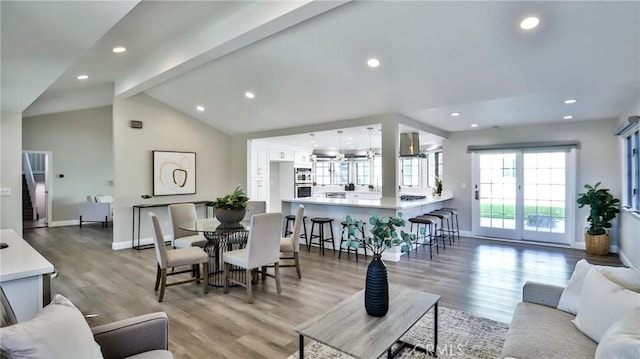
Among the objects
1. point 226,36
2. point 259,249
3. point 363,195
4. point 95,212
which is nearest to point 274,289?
point 259,249

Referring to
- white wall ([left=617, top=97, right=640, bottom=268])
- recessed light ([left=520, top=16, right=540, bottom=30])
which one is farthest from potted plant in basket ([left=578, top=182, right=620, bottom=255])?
recessed light ([left=520, top=16, right=540, bottom=30])

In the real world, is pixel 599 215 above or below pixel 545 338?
above

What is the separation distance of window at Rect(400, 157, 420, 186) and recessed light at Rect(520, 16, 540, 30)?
607 centimetres

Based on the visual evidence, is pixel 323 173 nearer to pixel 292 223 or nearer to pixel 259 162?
pixel 259 162

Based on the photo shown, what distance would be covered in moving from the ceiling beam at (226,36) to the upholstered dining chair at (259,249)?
1925mm

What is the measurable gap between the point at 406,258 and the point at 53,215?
936 centimetres

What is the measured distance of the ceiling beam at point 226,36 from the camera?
289 cm

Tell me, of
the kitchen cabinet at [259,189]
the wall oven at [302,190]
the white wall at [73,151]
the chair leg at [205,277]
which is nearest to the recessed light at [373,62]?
the chair leg at [205,277]

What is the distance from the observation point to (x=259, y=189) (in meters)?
8.16

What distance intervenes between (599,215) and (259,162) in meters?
6.83

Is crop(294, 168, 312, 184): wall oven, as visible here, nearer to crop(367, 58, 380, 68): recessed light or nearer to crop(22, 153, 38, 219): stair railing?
crop(367, 58, 380, 68): recessed light

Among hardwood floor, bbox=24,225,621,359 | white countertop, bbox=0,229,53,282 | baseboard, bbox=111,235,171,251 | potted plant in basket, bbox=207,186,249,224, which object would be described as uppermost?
potted plant in basket, bbox=207,186,249,224

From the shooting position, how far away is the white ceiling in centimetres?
280

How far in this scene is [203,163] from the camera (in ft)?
24.8
